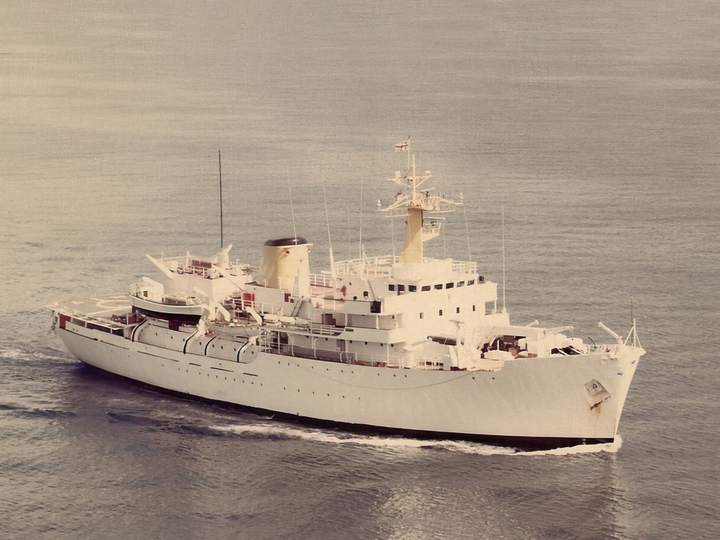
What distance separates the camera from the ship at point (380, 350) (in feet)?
139

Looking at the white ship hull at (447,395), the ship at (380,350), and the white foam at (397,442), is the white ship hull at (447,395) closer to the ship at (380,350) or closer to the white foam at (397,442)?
the ship at (380,350)

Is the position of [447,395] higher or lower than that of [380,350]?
lower

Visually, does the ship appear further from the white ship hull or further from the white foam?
the white foam

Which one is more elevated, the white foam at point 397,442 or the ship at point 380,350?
the ship at point 380,350

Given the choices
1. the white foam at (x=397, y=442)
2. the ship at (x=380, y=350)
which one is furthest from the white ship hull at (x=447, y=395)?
the white foam at (x=397, y=442)

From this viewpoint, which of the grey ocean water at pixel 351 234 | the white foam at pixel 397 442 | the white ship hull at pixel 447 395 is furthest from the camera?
the white foam at pixel 397 442

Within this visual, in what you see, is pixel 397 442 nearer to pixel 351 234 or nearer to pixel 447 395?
pixel 447 395

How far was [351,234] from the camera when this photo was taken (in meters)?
72.6

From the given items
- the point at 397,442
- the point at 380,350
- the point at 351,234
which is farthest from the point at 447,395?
the point at 351,234

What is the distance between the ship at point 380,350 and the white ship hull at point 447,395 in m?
0.05

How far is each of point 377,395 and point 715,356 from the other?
58.2ft

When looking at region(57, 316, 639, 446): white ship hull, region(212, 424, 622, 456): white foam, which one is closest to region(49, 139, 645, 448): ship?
region(57, 316, 639, 446): white ship hull

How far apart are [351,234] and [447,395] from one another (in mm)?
30406

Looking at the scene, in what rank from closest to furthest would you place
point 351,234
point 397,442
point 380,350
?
point 397,442 → point 380,350 → point 351,234
